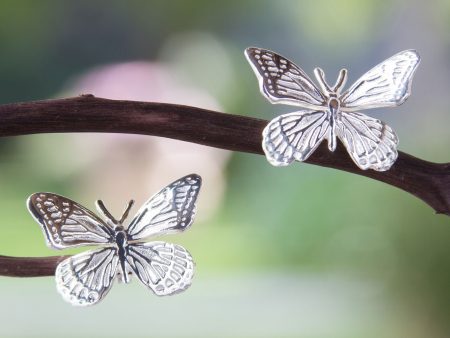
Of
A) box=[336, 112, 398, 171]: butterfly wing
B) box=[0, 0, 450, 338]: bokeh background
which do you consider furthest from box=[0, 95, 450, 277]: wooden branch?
box=[0, 0, 450, 338]: bokeh background

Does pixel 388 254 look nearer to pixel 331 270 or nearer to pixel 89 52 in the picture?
pixel 331 270

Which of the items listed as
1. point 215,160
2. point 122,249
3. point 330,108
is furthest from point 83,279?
point 215,160

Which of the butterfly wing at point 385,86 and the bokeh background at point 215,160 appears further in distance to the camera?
the bokeh background at point 215,160

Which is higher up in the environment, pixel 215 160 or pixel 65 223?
pixel 215 160

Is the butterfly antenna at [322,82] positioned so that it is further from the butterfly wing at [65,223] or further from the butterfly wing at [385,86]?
the butterfly wing at [65,223]

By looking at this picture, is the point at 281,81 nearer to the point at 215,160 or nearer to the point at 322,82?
the point at 322,82

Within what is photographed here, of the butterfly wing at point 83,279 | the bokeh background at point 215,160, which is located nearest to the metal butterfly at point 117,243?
the butterfly wing at point 83,279
